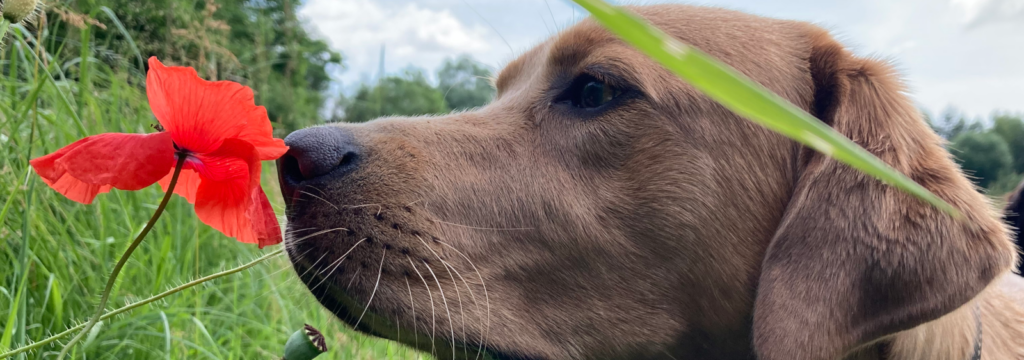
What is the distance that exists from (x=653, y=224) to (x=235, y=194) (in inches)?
52.1

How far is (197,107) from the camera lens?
3.88 feet

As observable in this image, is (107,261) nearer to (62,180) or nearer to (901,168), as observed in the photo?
(62,180)

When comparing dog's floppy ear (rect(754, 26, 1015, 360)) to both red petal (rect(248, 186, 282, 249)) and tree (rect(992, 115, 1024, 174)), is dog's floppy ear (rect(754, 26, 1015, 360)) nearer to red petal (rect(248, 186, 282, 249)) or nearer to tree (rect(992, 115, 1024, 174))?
red petal (rect(248, 186, 282, 249))

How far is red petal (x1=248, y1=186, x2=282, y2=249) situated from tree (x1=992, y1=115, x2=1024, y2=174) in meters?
59.7

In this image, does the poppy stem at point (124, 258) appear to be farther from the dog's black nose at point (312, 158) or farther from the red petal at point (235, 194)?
the dog's black nose at point (312, 158)

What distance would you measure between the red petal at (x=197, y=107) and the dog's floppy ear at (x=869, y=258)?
1521 mm

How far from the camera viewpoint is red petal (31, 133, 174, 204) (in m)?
1.11

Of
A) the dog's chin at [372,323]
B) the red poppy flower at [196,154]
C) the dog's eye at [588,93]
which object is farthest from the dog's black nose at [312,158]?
the dog's eye at [588,93]

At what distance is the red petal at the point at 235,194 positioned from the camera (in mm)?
1208

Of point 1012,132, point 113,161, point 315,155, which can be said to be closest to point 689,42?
point 315,155

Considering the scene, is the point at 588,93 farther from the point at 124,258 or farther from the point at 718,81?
the point at 718,81

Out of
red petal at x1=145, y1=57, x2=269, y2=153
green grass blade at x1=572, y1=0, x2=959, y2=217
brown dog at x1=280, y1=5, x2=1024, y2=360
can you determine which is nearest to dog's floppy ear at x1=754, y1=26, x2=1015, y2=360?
brown dog at x1=280, y1=5, x2=1024, y2=360

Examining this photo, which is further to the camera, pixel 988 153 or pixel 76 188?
pixel 988 153

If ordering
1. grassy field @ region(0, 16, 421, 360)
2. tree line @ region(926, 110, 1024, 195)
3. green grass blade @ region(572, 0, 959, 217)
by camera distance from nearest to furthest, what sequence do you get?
green grass blade @ region(572, 0, 959, 217), grassy field @ region(0, 16, 421, 360), tree line @ region(926, 110, 1024, 195)
